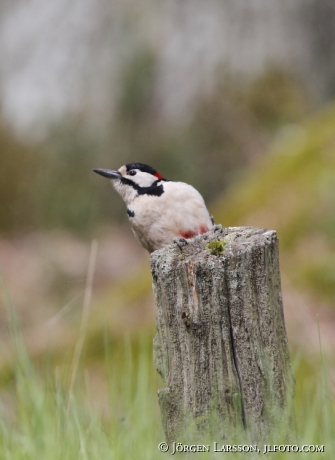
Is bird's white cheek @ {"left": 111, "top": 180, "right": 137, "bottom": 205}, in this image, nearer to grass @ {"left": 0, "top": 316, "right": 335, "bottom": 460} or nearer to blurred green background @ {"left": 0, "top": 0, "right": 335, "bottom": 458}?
grass @ {"left": 0, "top": 316, "right": 335, "bottom": 460}

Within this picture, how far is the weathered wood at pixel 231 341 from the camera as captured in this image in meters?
2.03

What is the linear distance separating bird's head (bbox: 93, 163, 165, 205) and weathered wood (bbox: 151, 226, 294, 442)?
1.52m

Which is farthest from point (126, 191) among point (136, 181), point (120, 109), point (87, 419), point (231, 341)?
point (120, 109)

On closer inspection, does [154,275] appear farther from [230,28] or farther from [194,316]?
[230,28]

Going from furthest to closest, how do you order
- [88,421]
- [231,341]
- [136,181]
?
[136,181], [88,421], [231,341]

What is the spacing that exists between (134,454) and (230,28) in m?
10.3

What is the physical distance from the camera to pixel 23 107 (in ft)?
36.4

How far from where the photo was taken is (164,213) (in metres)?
3.40

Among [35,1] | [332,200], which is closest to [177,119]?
[35,1]

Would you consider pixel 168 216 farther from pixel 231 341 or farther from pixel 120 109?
pixel 120 109

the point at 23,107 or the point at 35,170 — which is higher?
the point at 23,107

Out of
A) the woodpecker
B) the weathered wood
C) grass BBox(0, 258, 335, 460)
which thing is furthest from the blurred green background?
the weathered wood

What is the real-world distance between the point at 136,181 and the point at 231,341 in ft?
5.77

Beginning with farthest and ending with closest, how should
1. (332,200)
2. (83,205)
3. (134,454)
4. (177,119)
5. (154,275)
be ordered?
(177,119), (83,205), (332,200), (154,275), (134,454)
